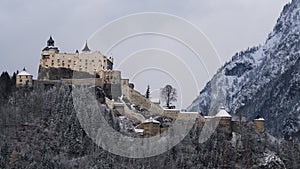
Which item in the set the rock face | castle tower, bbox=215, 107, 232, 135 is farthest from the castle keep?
the rock face

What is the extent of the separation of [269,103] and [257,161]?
87495 millimetres

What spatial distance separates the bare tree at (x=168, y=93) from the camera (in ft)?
342

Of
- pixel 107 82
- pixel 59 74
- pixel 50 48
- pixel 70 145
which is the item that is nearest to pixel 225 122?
pixel 107 82

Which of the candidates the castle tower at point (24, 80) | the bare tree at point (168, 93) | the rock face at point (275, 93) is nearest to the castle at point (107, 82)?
the castle tower at point (24, 80)

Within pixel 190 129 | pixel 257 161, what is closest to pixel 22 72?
pixel 190 129

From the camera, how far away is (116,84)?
94.7m

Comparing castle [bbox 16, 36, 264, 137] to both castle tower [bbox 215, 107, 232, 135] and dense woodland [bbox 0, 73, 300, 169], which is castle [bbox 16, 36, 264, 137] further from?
dense woodland [bbox 0, 73, 300, 169]

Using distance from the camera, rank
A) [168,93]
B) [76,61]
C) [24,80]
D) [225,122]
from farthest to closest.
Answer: [168,93] → [76,61] → [24,80] → [225,122]

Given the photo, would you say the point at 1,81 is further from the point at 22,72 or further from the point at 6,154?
the point at 6,154

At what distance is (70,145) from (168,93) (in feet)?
83.4

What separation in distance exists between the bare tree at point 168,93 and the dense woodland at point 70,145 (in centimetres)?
1769

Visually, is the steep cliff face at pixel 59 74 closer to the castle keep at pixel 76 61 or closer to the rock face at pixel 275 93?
the castle keep at pixel 76 61

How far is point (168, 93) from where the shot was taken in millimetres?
104500

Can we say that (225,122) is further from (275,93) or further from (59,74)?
(275,93)
